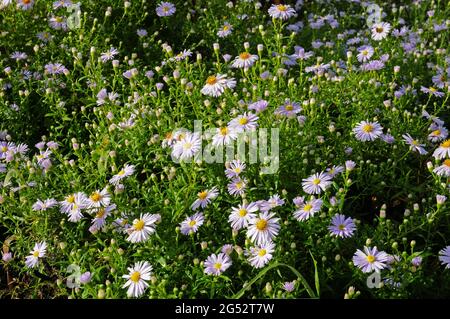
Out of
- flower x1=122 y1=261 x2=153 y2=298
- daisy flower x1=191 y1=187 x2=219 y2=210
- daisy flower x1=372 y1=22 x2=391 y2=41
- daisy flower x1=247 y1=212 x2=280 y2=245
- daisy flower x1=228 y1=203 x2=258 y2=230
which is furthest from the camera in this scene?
daisy flower x1=372 y1=22 x2=391 y2=41

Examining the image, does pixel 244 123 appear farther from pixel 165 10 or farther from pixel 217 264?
pixel 165 10

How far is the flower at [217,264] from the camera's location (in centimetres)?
254

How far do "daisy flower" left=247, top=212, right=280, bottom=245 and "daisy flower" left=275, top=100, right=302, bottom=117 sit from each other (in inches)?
27.8

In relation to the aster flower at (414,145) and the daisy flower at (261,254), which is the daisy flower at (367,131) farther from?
the daisy flower at (261,254)

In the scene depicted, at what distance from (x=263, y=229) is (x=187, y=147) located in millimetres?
592

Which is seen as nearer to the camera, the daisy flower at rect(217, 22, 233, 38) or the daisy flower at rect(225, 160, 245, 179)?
the daisy flower at rect(225, 160, 245, 179)

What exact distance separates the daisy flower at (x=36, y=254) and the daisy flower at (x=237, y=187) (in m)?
0.93

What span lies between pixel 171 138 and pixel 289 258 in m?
0.88

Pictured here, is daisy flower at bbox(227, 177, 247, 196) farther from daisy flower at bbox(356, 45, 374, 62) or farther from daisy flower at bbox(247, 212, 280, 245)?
daisy flower at bbox(356, 45, 374, 62)

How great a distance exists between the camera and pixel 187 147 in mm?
2902

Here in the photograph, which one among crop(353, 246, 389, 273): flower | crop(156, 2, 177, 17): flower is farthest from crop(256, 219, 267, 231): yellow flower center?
crop(156, 2, 177, 17): flower

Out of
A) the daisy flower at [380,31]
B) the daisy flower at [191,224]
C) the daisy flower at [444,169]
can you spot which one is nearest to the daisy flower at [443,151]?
the daisy flower at [444,169]

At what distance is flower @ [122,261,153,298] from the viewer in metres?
2.46

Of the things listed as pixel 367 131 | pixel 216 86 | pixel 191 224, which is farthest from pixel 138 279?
pixel 367 131
